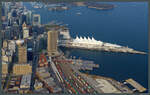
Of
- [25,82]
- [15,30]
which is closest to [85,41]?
[15,30]

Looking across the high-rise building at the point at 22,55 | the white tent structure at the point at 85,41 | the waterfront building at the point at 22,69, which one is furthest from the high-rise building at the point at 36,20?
the waterfront building at the point at 22,69

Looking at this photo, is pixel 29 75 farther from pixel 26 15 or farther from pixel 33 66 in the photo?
pixel 26 15

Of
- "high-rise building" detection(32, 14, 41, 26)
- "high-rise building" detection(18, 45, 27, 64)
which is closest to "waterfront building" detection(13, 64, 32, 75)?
"high-rise building" detection(18, 45, 27, 64)

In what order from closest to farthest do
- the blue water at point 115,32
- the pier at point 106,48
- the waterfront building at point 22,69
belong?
the waterfront building at point 22,69, the blue water at point 115,32, the pier at point 106,48

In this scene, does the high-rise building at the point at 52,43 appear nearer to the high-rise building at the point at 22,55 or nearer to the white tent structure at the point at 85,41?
the white tent structure at the point at 85,41

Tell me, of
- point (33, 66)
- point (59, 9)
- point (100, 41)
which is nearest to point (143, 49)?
point (100, 41)

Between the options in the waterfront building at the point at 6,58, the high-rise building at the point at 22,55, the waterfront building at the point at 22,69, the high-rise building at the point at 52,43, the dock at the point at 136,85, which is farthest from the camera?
the high-rise building at the point at 52,43

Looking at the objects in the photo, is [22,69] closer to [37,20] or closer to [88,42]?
[88,42]

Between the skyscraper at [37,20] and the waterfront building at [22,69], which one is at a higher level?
the skyscraper at [37,20]
